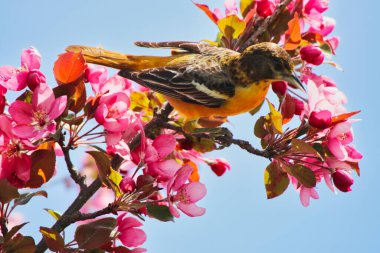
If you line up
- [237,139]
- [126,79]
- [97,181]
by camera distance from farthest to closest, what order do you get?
[126,79], [237,139], [97,181]

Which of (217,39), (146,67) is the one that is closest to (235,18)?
(217,39)

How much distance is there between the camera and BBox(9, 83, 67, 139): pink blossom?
267 cm

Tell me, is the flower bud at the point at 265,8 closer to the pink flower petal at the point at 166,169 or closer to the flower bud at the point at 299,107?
the flower bud at the point at 299,107

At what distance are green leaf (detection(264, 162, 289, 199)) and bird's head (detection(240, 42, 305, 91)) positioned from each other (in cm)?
52

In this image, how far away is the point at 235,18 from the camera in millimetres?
3568

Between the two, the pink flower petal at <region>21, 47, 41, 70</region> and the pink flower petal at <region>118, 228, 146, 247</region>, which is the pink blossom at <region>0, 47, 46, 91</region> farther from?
the pink flower petal at <region>118, 228, 146, 247</region>

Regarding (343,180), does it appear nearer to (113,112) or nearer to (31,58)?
(113,112)

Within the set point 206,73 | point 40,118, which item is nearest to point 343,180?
point 206,73

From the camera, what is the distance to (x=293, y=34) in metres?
3.49

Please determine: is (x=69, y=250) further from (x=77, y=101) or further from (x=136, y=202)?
(x=77, y=101)

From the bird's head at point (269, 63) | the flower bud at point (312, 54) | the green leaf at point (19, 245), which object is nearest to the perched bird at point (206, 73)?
the bird's head at point (269, 63)

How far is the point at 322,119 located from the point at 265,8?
0.92 m

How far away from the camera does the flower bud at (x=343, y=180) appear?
→ 10.3ft

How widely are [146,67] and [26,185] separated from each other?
1.31 m
